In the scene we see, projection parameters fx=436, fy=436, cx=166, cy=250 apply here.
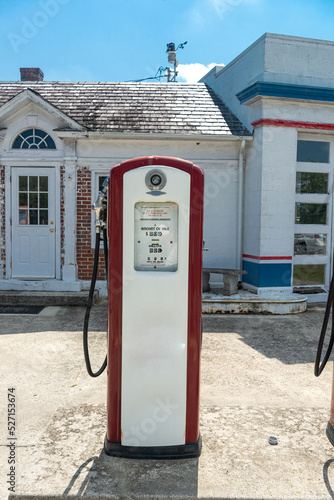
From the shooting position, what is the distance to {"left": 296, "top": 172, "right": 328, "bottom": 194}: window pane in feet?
28.0

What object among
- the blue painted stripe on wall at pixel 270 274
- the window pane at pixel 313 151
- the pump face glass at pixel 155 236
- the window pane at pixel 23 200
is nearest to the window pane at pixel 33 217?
the window pane at pixel 23 200

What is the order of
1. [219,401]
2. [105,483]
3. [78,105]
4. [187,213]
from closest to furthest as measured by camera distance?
[105,483] < [187,213] < [219,401] < [78,105]

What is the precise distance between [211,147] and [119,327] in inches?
252

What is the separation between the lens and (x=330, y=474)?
9.39 feet

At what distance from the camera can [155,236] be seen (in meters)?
3.00

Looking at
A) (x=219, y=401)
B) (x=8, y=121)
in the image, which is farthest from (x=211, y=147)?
(x=219, y=401)

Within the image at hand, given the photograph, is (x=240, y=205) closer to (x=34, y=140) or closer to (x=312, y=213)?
(x=312, y=213)

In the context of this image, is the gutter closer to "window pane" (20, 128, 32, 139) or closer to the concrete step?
the concrete step

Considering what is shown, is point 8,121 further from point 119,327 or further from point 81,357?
point 119,327

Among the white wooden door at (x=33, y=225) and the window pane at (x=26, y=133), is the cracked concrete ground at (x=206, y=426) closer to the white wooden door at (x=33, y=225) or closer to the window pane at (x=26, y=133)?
the white wooden door at (x=33, y=225)

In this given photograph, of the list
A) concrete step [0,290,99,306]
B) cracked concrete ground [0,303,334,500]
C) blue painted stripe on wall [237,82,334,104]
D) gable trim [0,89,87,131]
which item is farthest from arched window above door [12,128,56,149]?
cracked concrete ground [0,303,334,500]

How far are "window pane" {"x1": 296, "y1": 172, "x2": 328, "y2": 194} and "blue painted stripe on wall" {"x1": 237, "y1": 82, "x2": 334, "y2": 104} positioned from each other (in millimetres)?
1407

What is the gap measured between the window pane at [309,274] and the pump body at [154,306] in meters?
6.06

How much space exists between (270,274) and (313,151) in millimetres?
2582
